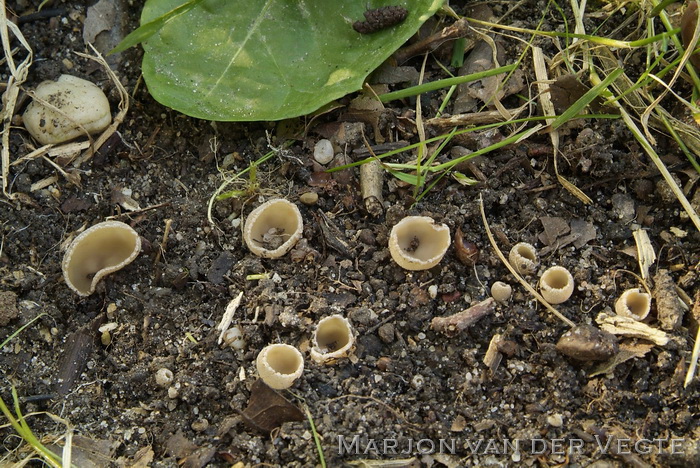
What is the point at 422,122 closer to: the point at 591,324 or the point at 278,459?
the point at 591,324

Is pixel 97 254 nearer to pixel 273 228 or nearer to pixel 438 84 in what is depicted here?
pixel 273 228

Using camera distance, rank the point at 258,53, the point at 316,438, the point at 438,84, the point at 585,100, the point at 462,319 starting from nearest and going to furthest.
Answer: the point at 316,438, the point at 462,319, the point at 585,100, the point at 438,84, the point at 258,53

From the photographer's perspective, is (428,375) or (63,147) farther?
(63,147)

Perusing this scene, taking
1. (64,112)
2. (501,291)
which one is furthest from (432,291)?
(64,112)

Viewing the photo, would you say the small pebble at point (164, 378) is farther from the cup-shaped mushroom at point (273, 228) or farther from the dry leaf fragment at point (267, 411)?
the cup-shaped mushroom at point (273, 228)

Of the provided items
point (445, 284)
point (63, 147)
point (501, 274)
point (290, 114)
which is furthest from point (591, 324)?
point (63, 147)
